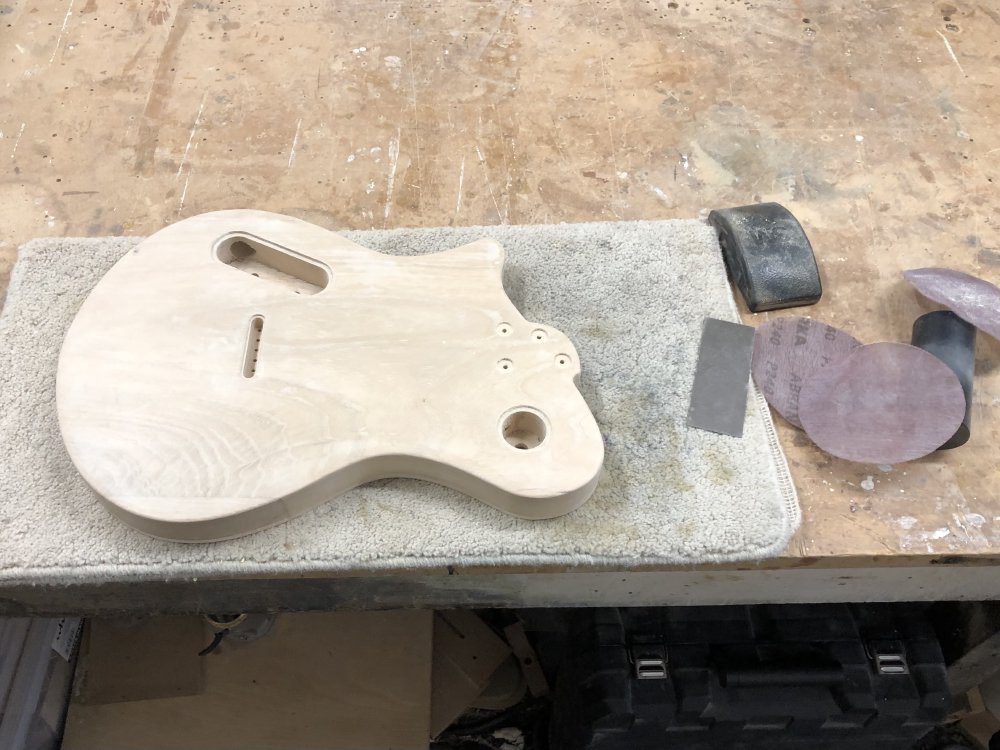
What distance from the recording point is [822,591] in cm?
71

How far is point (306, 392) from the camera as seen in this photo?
0.62 metres

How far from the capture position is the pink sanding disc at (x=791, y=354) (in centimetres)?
70

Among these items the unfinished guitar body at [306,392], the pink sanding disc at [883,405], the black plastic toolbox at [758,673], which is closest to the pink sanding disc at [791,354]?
the pink sanding disc at [883,405]

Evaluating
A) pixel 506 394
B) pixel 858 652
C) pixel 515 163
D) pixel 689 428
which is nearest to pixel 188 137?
pixel 515 163

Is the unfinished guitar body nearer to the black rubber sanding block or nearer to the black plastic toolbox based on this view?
the black rubber sanding block

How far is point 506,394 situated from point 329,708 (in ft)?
2.04

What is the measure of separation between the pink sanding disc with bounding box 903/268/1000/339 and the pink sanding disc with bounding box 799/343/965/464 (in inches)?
3.1

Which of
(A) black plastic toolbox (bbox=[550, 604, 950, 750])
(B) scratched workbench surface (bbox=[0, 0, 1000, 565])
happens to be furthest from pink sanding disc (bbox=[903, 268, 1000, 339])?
(A) black plastic toolbox (bbox=[550, 604, 950, 750])

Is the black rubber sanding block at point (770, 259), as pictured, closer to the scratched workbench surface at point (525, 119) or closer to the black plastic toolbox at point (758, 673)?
the scratched workbench surface at point (525, 119)

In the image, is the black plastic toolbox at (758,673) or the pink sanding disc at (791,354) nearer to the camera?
the pink sanding disc at (791,354)

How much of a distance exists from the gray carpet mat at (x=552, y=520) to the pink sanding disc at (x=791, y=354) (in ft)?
0.08

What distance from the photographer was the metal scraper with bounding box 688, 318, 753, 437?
26.8 inches

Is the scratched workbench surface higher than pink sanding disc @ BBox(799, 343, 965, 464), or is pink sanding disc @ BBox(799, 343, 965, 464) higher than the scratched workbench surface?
the scratched workbench surface

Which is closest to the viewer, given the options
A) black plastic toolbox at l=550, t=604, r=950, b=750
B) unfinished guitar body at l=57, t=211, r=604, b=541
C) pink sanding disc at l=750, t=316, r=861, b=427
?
unfinished guitar body at l=57, t=211, r=604, b=541
